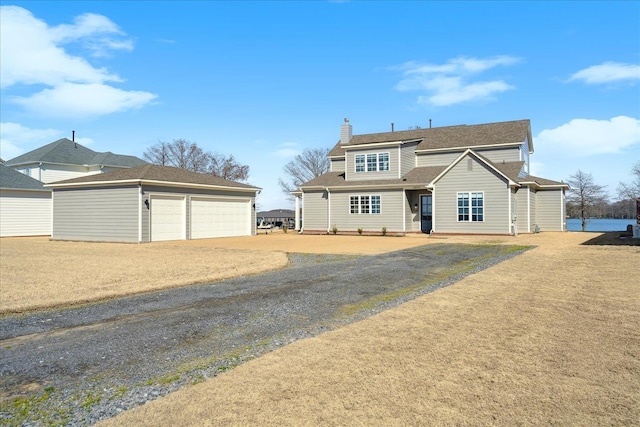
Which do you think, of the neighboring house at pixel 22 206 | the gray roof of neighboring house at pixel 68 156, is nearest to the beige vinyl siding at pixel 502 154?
the neighboring house at pixel 22 206

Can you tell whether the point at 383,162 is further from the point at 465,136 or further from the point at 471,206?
the point at 471,206

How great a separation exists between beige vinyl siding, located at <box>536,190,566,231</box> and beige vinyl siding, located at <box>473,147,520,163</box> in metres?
2.73

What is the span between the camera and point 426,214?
27109mm

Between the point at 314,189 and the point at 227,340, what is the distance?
79.9ft

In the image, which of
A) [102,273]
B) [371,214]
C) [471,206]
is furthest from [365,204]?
[102,273]

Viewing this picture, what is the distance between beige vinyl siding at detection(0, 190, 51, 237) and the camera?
27828mm

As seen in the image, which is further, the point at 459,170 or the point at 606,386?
the point at 459,170

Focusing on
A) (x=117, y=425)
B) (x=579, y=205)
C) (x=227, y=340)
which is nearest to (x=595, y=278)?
(x=227, y=340)

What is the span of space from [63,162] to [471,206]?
33.3m

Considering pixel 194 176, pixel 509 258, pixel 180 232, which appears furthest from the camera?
pixel 194 176

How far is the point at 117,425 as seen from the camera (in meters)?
3.30

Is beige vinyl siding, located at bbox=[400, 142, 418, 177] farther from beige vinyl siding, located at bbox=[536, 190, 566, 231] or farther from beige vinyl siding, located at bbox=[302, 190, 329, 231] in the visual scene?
beige vinyl siding, located at bbox=[536, 190, 566, 231]

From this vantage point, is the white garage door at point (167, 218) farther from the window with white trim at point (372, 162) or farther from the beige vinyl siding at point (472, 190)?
the beige vinyl siding at point (472, 190)

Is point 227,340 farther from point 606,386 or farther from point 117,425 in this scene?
point 606,386
